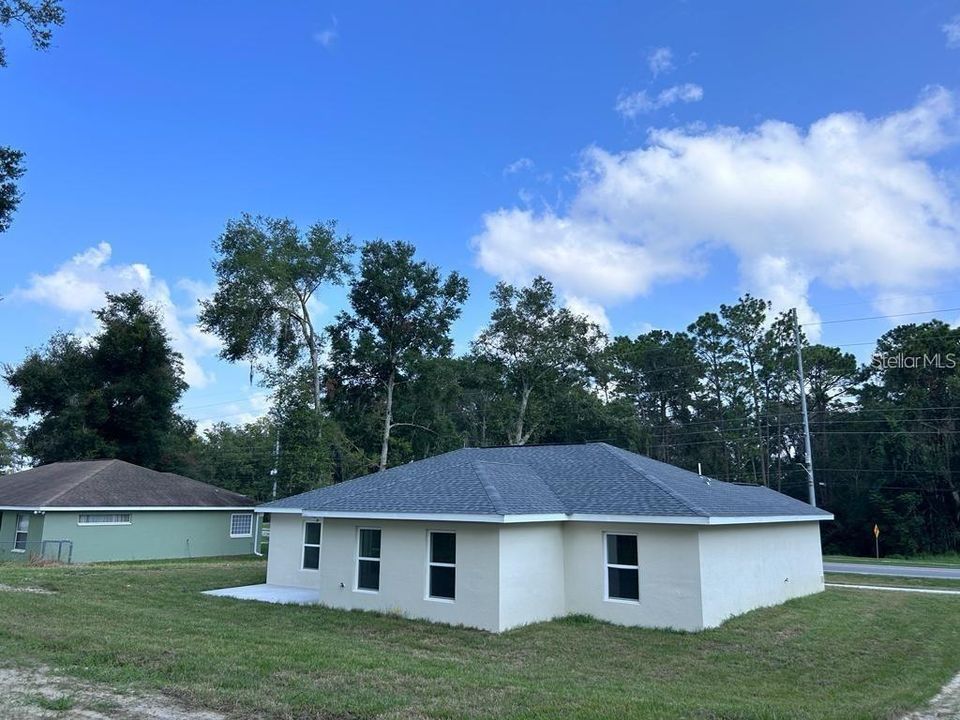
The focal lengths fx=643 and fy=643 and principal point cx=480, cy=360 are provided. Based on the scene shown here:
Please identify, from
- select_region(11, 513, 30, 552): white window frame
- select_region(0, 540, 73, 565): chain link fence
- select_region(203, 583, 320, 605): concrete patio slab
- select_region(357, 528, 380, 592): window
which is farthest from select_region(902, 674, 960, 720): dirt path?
select_region(11, 513, 30, 552): white window frame

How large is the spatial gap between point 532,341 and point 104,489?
27435 mm

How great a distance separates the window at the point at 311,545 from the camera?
1841 centimetres

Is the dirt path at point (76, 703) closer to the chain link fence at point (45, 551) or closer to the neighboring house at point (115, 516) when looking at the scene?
the chain link fence at point (45, 551)

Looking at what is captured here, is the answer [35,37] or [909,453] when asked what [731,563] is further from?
[909,453]

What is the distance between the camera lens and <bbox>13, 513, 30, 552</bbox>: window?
2555 centimetres

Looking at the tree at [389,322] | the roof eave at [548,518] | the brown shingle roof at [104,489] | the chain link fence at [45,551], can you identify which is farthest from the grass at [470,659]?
the tree at [389,322]

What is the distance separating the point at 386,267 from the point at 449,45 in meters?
21.5

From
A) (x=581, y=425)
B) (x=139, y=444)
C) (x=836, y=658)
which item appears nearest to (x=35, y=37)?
→ (x=836, y=658)

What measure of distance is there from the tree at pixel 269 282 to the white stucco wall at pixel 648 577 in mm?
23920

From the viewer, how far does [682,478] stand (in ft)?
55.5

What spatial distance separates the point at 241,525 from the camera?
102 feet

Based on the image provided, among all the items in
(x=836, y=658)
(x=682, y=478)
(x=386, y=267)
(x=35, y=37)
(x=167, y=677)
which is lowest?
(x=836, y=658)

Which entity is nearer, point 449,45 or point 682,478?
point 682,478

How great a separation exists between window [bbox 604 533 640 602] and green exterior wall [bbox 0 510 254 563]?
2204 cm
